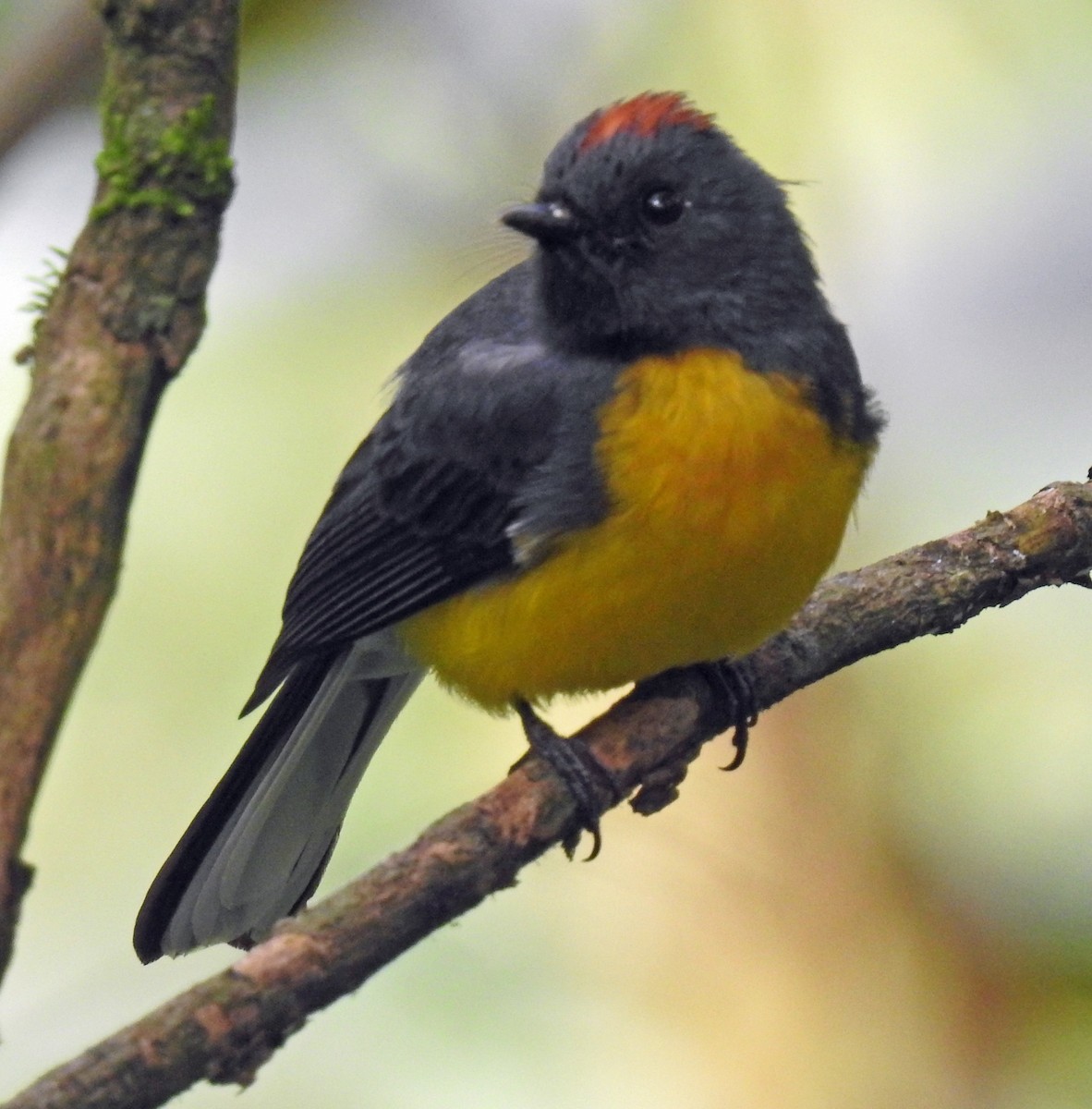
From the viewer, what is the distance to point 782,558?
3.30m

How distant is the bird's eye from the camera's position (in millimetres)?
3561

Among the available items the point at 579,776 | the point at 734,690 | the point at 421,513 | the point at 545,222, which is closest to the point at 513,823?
the point at 579,776

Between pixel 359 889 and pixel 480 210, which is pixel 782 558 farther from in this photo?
pixel 480 210

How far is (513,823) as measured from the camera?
305cm

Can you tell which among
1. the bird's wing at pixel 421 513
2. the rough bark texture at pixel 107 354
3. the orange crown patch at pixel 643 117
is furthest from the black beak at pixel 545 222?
the rough bark texture at pixel 107 354

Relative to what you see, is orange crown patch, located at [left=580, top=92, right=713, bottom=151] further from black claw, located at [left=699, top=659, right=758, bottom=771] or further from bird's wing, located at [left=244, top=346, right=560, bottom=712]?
black claw, located at [left=699, top=659, right=758, bottom=771]

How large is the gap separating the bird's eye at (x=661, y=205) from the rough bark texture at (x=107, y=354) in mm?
999

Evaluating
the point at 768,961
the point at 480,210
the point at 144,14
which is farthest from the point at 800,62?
the point at 768,961

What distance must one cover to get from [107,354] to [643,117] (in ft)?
4.36

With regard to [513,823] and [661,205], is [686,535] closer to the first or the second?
[513,823]

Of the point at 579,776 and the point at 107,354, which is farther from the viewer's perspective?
the point at 107,354

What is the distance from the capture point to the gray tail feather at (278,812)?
3.59 meters

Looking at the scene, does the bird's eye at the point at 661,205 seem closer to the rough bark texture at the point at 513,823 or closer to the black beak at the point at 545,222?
the black beak at the point at 545,222

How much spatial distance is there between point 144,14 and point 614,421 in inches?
60.4
